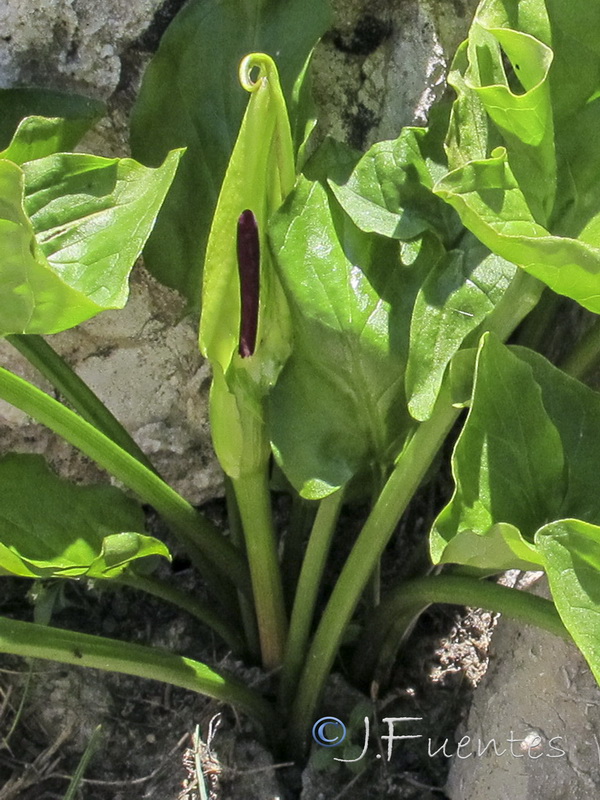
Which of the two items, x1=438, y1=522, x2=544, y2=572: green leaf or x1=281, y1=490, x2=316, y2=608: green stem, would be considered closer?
x1=438, y1=522, x2=544, y2=572: green leaf

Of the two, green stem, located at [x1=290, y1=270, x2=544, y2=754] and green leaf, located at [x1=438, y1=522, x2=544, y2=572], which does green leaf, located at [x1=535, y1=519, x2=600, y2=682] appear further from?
green stem, located at [x1=290, y1=270, x2=544, y2=754]

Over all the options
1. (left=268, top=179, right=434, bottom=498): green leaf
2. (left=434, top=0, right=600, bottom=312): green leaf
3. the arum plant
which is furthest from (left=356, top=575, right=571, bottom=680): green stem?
(left=434, top=0, right=600, bottom=312): green leaf

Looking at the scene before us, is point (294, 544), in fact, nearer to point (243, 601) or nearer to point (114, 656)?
point (243, 601)

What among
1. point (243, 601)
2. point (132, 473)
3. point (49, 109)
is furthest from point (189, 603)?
point (49, 109)

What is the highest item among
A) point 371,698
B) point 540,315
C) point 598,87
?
point 598,87

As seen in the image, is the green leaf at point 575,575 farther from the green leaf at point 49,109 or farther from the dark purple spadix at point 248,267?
the green leaf at point 49,109

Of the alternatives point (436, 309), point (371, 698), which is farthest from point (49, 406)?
point (371, 698)

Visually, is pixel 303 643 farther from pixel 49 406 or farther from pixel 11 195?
pixel 11 195

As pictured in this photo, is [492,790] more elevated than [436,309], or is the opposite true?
[436,309]
